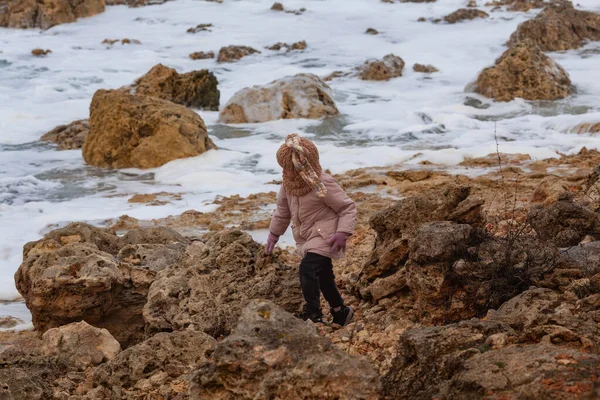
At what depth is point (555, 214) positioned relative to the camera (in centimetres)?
459

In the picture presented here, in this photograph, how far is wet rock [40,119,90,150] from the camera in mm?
12812

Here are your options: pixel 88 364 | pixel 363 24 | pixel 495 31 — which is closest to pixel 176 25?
pixel 363 24

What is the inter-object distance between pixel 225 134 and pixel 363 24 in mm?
15107

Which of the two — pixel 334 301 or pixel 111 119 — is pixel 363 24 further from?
pixel 334 301

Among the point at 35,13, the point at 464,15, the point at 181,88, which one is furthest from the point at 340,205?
the point at 35,13

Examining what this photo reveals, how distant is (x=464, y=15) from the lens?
2683 cm

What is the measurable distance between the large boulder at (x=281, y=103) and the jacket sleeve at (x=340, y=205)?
9.95 m

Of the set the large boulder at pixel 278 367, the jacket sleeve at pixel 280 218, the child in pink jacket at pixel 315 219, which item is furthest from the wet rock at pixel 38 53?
the large boulder at pixel 278 367

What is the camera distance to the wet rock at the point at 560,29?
66.3ft

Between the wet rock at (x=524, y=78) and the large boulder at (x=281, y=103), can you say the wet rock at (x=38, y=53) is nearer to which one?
the large boulder at (x=281, y=103)

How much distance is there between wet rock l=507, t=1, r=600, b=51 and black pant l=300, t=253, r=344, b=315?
1680cm

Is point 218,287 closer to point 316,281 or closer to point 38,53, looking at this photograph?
point 316,281

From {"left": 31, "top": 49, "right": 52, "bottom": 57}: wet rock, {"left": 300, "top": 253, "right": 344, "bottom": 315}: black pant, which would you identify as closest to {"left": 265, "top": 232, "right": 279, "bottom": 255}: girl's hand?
{"left": 300, "top": 253, "right": 344, "bottom": 315}: black pant

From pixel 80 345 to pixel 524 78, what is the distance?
12.8 m
